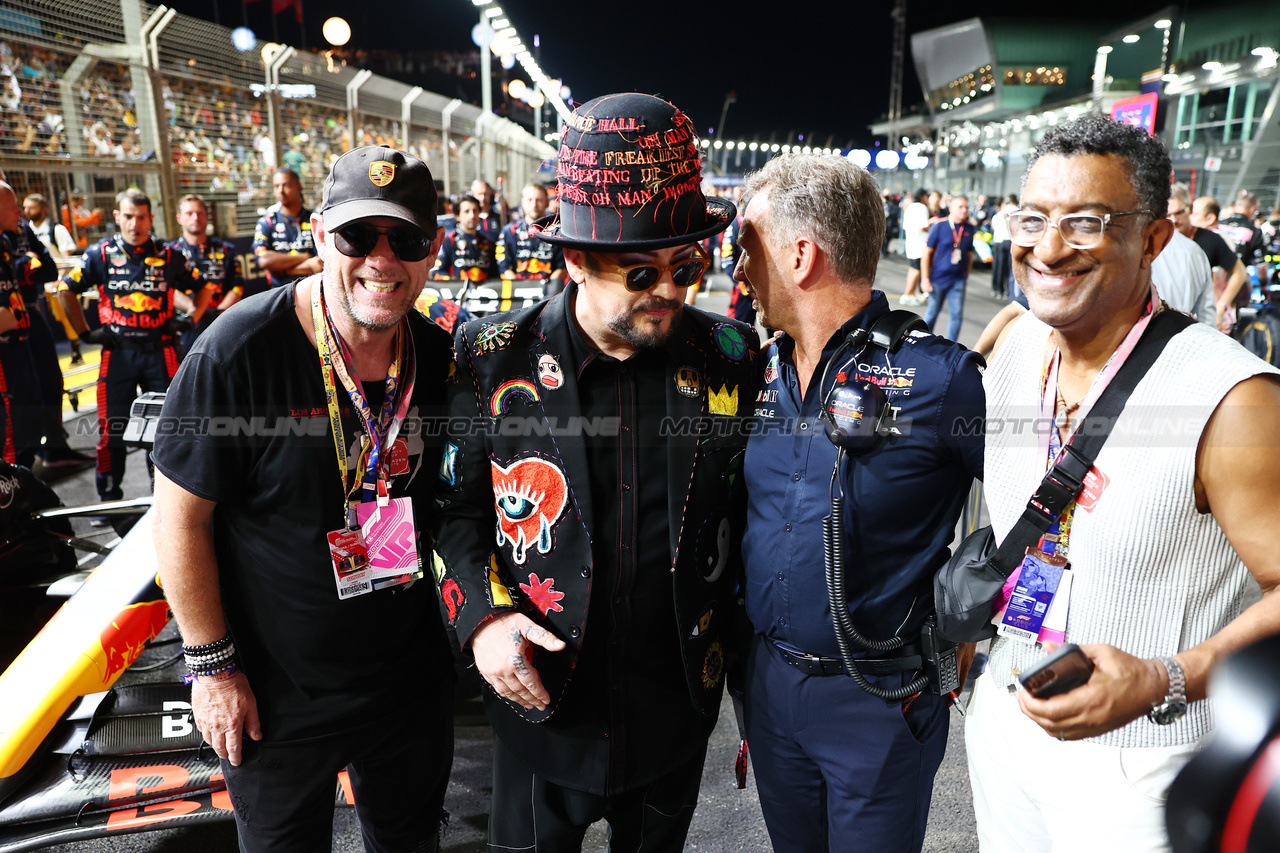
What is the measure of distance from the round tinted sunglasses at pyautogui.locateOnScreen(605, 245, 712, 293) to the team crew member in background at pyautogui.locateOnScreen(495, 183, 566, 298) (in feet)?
26.3

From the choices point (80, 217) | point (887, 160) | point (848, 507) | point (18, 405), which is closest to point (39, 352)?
point (18, 405)

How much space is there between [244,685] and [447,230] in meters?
10.8

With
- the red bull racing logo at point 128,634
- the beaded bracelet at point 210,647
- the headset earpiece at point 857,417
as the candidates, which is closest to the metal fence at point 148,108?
the red bull racing logo at point 128,634

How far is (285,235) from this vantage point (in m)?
8.39

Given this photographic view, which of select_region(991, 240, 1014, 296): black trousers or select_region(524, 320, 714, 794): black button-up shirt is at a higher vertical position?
select_region(991, 240, 1014, 296): black trousers

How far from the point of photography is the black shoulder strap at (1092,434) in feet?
5.21

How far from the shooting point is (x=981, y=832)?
201cm

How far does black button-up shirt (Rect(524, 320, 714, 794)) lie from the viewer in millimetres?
1896

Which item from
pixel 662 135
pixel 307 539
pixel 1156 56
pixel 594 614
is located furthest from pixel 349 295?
pixel 1156 56

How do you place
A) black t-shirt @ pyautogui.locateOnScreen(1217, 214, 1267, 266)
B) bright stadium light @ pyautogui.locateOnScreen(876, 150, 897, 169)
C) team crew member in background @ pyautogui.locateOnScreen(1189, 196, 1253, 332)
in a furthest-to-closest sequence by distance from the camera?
bright stadium light @ pyautogui.locateOnScreen(876, 150, 897, 169) < black t-shirt @ pyautogui.locateOnScreen(1217, 214, 1267, 266) < team crew member in background @ pyautogui.locateOnScreen(1189, 196, 1253, 332)

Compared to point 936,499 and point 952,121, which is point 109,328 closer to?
point 936,499

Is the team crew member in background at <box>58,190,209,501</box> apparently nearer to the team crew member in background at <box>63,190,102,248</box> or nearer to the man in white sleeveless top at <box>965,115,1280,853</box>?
the team crew member in background at <box>63,190,102,248</box>

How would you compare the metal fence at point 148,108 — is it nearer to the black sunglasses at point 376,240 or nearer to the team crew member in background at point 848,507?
the black sunglasses at point 376,240

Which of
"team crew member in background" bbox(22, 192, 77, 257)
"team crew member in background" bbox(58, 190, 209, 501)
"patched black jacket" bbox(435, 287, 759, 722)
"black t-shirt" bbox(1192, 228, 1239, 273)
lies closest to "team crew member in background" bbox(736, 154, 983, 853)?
"patched black jacket" bbox(435, 287, 759, 722)
